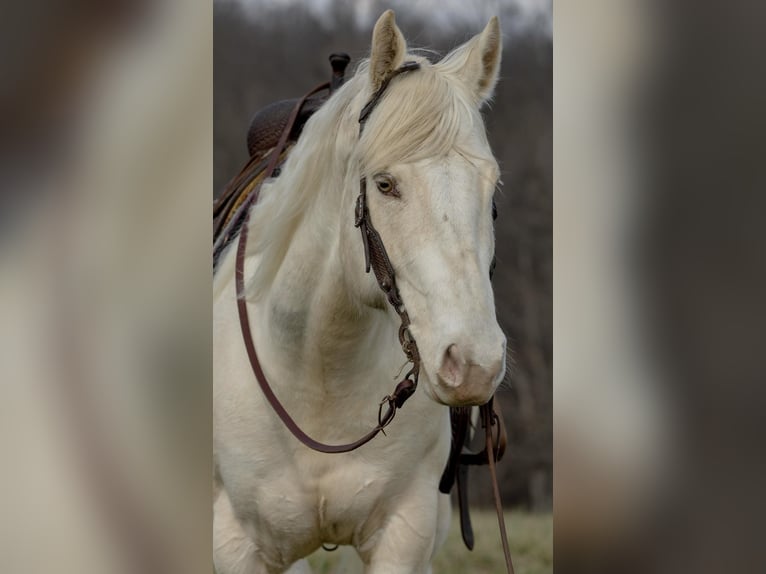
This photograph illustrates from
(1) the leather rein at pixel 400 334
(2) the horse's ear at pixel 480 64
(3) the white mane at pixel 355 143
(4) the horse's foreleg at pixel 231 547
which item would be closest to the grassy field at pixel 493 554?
(4) the horse's foreleg at pixel 231 547

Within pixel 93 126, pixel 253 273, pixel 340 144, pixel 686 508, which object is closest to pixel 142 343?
pixel 93 126

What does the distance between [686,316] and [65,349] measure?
1.86 feet

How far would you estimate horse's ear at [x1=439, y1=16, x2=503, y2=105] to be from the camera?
6.17 feet

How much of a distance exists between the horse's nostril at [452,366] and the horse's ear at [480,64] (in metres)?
0.61

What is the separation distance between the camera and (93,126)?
0.81 m

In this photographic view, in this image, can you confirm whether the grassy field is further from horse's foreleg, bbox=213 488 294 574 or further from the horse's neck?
→ the horse's neck

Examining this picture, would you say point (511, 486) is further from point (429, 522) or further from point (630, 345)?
point (630, 345)

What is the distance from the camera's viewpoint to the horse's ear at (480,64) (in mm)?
1881

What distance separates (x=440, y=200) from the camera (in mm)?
1590

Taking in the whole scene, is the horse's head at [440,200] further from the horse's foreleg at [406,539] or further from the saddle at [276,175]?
the saddle at [276,175]

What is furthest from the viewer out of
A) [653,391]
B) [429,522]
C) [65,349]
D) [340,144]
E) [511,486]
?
[511,486]

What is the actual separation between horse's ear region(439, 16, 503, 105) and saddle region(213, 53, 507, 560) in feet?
2.62

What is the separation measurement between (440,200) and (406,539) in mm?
969

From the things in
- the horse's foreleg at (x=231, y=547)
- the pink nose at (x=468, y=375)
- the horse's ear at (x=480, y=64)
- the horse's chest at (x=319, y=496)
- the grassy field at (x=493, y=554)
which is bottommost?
the grassy field at (x=493, y=554)
